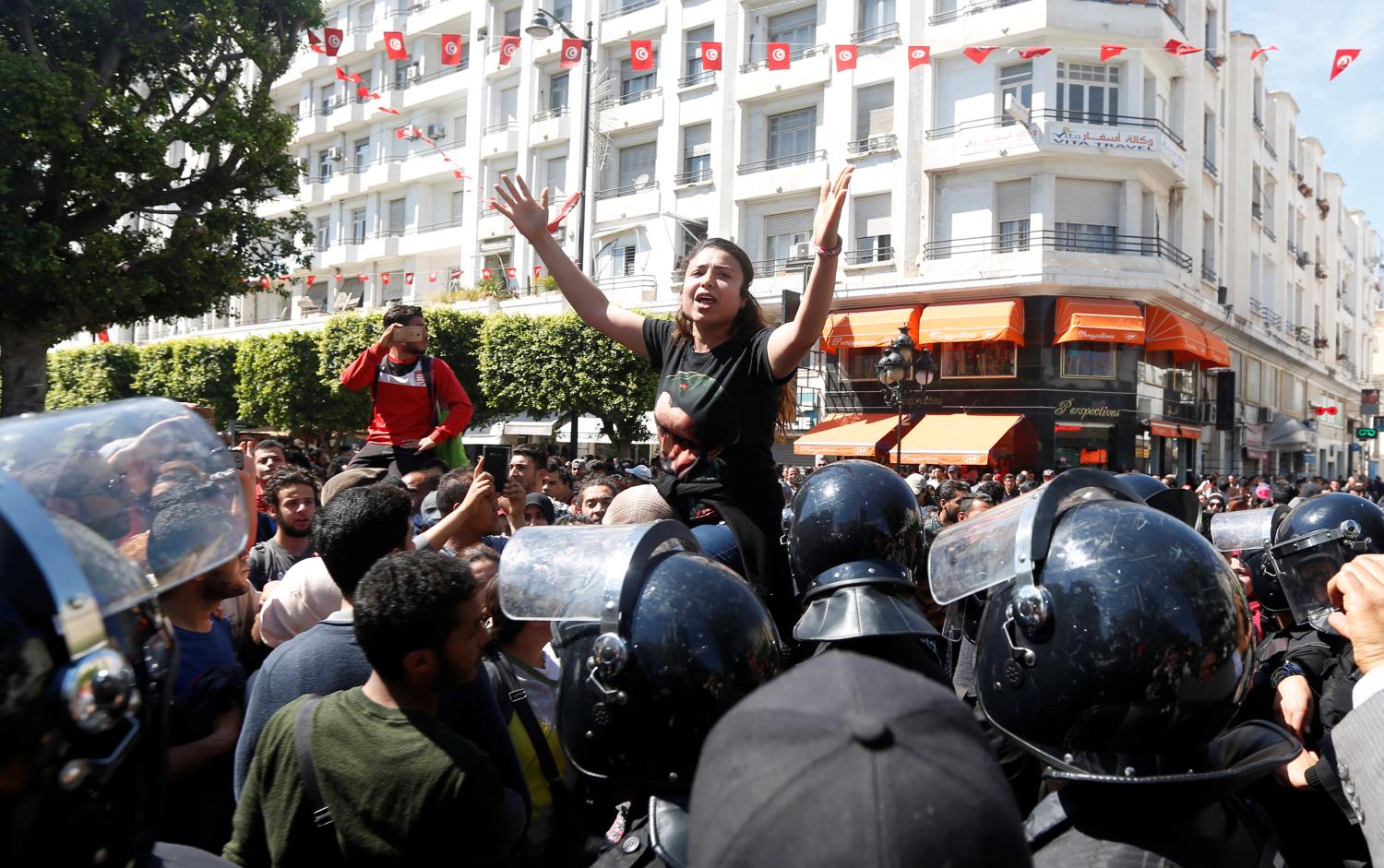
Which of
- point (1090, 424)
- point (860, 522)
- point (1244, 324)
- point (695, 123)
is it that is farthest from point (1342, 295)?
point (860, 522)

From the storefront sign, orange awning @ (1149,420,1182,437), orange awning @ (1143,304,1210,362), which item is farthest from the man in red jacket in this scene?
orange awning @ (1149,420,1182,437)

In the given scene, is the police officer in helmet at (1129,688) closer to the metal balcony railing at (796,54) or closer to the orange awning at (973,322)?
the orange awning at (973,322)

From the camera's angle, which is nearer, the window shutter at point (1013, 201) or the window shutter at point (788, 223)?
the window shutter at point (1013, 201)

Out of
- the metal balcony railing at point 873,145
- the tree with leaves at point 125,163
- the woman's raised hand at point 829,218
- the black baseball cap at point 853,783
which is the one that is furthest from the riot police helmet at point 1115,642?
the metal balcony railing at point 873,145

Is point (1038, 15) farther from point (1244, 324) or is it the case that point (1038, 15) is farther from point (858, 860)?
point (858, 860)

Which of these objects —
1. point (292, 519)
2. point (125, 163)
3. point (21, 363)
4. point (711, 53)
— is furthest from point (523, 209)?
point (711, 53)

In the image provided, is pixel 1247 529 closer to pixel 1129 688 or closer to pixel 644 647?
pixel 1129 688

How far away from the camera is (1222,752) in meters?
1.81

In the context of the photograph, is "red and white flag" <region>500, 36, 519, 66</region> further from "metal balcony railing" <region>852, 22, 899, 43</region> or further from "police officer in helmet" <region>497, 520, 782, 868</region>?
"police officer in helmet" <region>497, 520, 782, 868</region>

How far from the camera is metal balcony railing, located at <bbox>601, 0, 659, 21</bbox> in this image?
98.3 ft

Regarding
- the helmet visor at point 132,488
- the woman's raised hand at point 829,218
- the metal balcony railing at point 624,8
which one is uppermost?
the metal balcony railing at point 624,8

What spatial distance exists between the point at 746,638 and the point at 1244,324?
33.8 m

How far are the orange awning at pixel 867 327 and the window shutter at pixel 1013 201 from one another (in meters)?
2.86

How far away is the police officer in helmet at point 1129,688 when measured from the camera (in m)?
1.68
